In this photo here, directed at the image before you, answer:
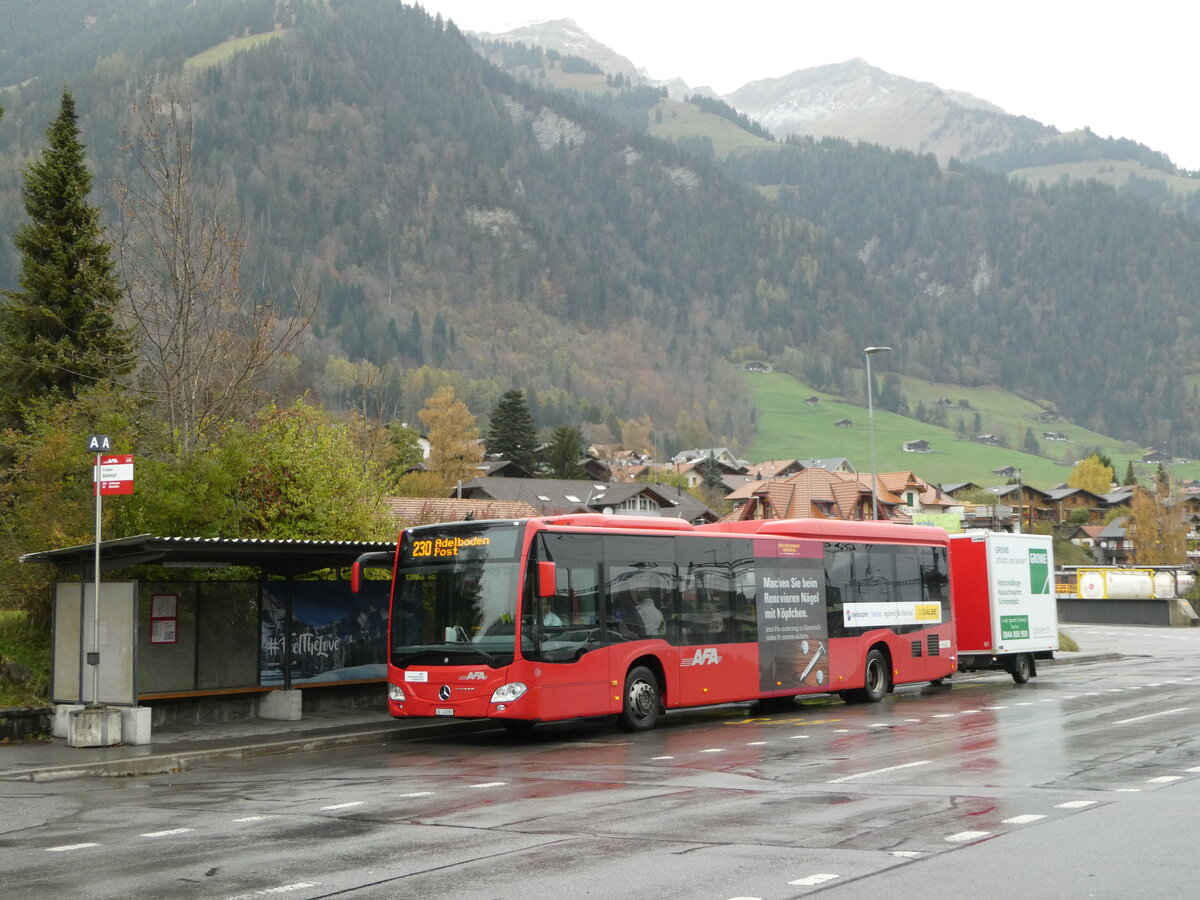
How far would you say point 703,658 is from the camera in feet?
69.8

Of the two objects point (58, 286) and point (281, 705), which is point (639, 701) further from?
point (58, 286)

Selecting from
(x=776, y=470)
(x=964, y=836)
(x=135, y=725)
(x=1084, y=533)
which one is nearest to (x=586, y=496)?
(x=776, y=470)

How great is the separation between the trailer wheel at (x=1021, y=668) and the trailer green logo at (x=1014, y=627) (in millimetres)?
548

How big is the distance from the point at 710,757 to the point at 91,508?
1226 centimetres

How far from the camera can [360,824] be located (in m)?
11.5

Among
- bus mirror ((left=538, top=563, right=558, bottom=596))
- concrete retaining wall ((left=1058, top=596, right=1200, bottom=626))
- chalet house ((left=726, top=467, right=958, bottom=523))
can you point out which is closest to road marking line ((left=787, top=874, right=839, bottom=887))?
bus mirror ((left=538, top=563, right=558, bottom=596))

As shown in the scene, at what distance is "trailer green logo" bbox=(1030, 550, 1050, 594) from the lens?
99.8 feet

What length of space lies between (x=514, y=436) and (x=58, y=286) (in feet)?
330

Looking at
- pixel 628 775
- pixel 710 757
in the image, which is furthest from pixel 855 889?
pixel 710 757

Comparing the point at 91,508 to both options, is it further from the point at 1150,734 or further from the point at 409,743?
the point at 1150,734

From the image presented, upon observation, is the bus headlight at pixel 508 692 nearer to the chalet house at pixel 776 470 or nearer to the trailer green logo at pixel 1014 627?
the trailer green logo at pixel 1014 627

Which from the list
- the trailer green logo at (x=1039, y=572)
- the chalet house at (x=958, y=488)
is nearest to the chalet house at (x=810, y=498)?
the chalet house at (x=958, y=488)

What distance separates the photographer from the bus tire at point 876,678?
83.2ft

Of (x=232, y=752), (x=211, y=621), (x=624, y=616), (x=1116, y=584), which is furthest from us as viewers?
(x=1116, y=584)
